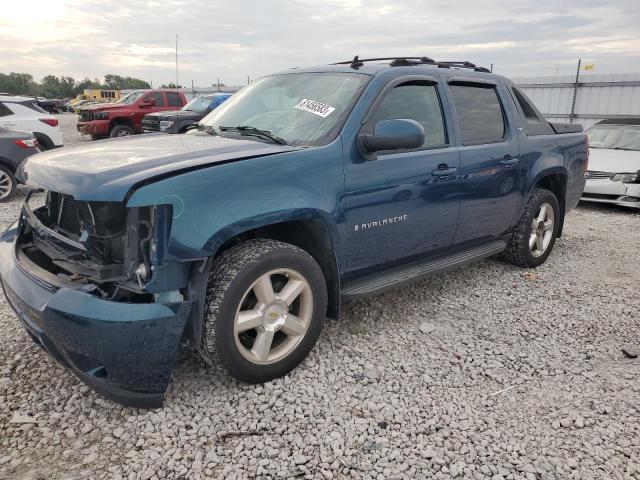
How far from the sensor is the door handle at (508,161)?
4070mm

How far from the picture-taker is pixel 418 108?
3504mm

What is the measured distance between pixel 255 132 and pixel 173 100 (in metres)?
13.8

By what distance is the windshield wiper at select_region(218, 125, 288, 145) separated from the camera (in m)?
3.01

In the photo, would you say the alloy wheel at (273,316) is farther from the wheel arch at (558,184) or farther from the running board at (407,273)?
the wheel arch at (558,184)

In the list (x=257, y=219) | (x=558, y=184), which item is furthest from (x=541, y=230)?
(x=257, y=219)

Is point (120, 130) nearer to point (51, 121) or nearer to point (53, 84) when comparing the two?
point (51, 121)

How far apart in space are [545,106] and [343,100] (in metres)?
15.9

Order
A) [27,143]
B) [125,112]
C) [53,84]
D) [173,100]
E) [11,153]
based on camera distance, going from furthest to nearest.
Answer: [53,84], [173,100], [125,112], [27,143], [11,153]

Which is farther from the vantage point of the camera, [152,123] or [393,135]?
[152,123]

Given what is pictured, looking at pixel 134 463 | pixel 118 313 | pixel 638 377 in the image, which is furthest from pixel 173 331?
pixel 638 377

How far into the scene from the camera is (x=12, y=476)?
6.91ft

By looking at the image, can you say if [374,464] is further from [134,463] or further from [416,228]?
[416,228]

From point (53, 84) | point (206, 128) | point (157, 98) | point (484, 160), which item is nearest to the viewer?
point (206, 128)

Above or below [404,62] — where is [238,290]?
below
